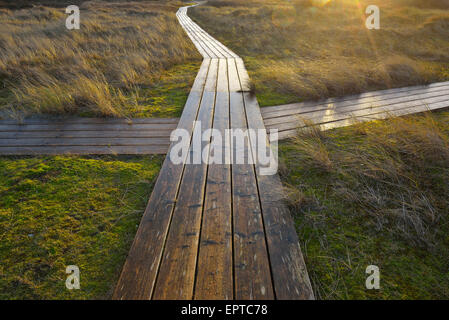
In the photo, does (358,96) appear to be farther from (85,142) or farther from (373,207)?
(85,142)

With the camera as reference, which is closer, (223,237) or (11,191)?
(223,237)

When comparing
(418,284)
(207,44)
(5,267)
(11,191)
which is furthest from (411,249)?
(207,44)

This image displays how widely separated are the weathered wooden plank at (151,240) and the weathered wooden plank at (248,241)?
549mm

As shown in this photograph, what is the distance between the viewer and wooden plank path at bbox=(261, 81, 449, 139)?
3765mm

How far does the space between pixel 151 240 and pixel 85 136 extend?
90.7 inches

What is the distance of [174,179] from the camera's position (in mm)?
2463

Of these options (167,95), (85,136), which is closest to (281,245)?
(85,136)

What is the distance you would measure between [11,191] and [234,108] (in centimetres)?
311

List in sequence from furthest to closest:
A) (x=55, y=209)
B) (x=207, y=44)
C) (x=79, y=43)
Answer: (x=207, y=44), (x=79, y=43), (x=55, y=209)

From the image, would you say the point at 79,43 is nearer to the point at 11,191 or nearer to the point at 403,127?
the point at 11,191

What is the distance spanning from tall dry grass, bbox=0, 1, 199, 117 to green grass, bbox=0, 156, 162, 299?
1538 mm

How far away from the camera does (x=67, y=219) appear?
6.86 feet

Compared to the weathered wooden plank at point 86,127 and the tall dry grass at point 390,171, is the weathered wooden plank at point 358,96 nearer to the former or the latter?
the tall dry grass at point 390,171

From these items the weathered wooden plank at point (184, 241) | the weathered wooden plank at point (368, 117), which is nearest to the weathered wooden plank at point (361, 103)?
the weathered wooden plank at point (368, 117)
